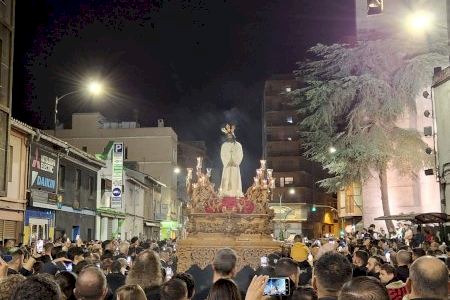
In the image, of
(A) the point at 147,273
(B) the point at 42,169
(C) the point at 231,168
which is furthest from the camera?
(B) the point at 42,169

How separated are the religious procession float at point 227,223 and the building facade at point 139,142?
43.2 meters

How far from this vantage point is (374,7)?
37438 mm

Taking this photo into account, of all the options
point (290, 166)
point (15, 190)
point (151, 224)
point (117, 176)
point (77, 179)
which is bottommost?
point (151, 224)

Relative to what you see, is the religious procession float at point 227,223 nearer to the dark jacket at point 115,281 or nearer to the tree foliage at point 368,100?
the dark jacket at point 115,281

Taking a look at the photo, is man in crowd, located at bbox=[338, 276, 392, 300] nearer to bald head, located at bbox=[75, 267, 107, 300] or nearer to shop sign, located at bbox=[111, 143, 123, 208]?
bald head, located at bbox=[75, 267, 107, 300]

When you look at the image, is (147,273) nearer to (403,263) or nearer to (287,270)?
(287,270)

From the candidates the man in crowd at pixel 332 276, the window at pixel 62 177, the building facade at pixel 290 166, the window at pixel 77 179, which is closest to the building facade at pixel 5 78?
the window at pixel 62 177

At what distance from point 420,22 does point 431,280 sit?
29485 millimetres

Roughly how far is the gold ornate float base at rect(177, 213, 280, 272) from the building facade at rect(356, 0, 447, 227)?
18.8m

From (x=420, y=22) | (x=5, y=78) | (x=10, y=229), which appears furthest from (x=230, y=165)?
(x=420, y=22)

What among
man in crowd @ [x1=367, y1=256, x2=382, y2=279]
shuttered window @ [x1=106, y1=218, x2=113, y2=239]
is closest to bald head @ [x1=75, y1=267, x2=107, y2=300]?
man in crowd @ [x1=367, y1=256, x2=382, y2=279]

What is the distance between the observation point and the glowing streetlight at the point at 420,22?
31.2 meters

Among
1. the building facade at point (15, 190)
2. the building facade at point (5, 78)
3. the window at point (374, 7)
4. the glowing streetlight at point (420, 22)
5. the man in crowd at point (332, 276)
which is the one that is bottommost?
the man in crowd at point (332, 276)

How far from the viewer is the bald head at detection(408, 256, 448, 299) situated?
4430 millimetres
